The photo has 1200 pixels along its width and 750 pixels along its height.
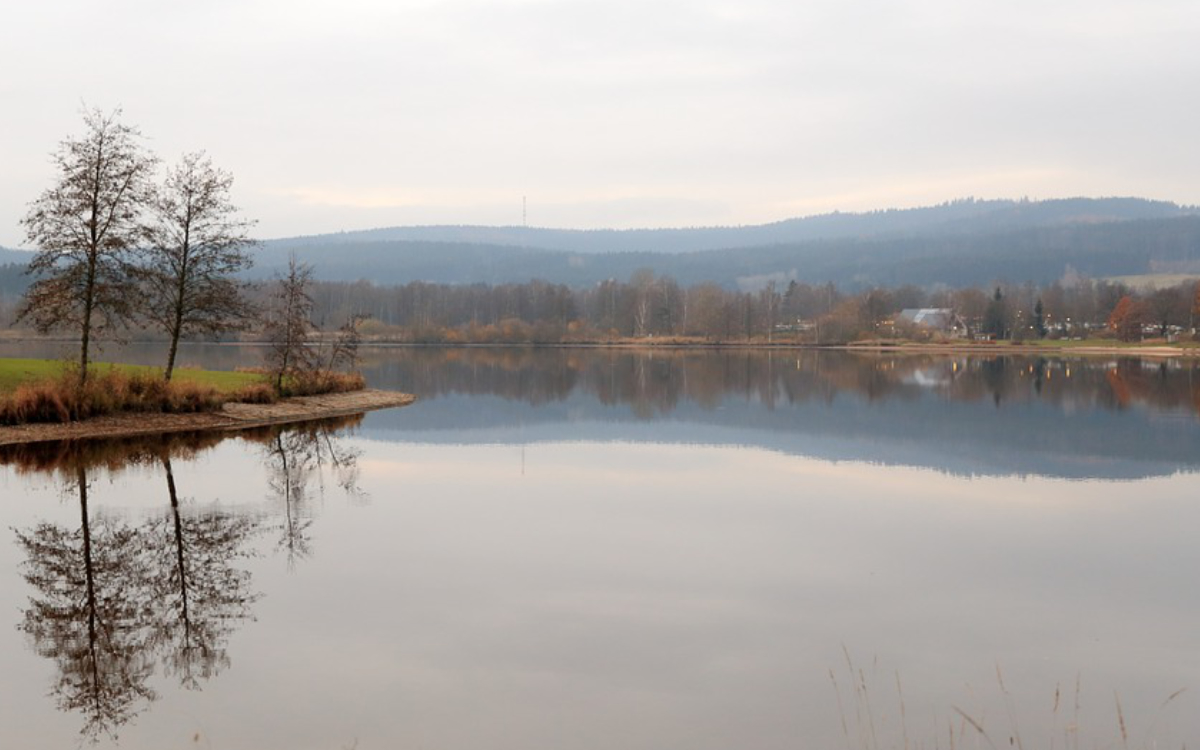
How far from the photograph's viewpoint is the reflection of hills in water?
92.2ft

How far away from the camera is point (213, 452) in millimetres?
25469

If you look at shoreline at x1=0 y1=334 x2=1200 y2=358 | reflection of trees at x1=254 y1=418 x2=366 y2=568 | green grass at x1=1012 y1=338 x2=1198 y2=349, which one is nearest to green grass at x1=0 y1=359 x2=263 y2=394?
reflection of trees at x1=254 y1=418 x2=366 y2=568

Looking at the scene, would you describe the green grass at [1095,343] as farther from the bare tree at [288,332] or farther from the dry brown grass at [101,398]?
the dry brown grass at [101,398]

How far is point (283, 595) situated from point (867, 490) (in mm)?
12815

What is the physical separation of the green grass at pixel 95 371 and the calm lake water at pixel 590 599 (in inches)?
337

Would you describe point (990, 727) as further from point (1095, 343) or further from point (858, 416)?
point (1095, 343)

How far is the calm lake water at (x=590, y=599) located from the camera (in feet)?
28.9

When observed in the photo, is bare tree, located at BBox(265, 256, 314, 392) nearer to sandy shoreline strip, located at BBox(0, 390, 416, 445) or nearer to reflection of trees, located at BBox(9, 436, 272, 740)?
sandy shoreline strip, located at BBox(0, 390, 416, 445)

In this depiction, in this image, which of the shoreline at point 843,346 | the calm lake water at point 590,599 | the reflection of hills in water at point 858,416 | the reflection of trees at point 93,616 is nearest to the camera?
the calm lake water at point 590,599

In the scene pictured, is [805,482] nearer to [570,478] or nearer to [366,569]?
[570,478]

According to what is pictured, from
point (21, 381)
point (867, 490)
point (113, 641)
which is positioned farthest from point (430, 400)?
point (113, 641)

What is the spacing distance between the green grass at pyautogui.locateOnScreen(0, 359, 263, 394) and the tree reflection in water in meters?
13.1

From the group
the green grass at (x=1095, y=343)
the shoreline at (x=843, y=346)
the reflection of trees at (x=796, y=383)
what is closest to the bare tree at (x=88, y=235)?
the reflection of trees at (x=796, y=383)

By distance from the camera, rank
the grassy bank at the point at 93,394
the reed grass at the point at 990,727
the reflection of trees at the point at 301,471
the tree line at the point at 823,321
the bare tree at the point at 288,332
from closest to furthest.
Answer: the reed grass at the point at 990,727
the reflection of trees at the point at 301,471
the grassy bank at the point at 93,394
the bare tree at the point at 288,332
the tree line at the point at 823,321
